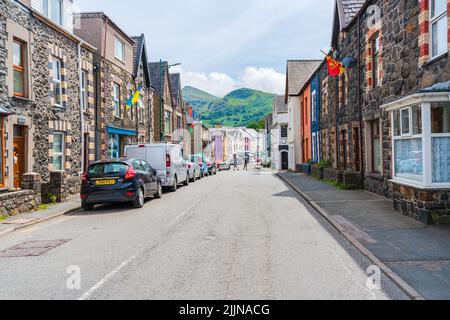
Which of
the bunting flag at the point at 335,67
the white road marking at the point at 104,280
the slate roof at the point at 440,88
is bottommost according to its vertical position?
the white road marking at the point at 104,280

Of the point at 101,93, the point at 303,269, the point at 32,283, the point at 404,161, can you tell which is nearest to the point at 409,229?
the point at 404,161

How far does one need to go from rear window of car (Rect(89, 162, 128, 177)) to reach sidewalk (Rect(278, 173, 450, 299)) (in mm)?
6423

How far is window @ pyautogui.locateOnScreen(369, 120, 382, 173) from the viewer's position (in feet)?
51.1

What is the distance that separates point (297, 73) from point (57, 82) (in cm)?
2828

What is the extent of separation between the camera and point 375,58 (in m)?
15.6

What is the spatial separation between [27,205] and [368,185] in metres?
12.3

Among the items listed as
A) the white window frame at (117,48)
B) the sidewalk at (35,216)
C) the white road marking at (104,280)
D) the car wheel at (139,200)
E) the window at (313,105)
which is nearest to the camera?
the white road marking at (104,280)

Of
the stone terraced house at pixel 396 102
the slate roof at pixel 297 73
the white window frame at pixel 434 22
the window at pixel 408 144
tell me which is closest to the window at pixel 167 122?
the slate roof at pixel 297 73

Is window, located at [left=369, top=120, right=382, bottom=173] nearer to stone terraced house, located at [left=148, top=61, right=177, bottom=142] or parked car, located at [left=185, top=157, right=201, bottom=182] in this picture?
Answer: parked car, located at [left=185, top=157, right=201, bottom=182]

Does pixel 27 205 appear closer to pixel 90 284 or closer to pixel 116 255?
pixel 116 255

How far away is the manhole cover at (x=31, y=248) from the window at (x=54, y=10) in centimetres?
1150

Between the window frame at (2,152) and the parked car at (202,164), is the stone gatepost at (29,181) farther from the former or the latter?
the parked car at (202,164)

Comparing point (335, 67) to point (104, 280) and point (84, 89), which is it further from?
point (104, 280)

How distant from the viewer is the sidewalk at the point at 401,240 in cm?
549
